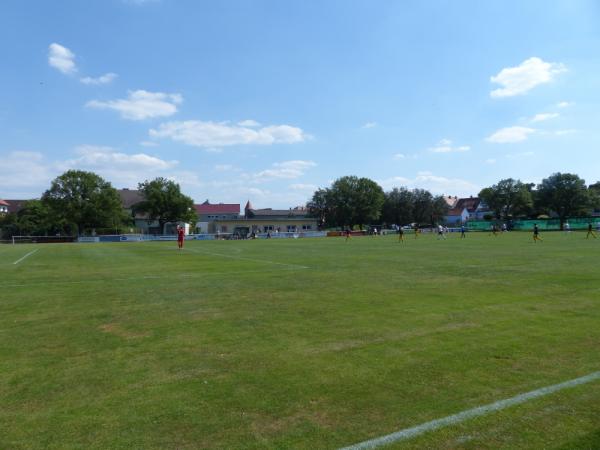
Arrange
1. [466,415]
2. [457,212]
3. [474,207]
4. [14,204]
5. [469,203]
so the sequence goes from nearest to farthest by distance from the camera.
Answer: [466,415] < [14,204] < [457,212] < [474,207] < [469,203]

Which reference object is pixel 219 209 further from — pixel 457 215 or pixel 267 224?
pixel 457 215

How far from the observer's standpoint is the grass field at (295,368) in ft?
11.7

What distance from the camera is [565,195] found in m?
99.2

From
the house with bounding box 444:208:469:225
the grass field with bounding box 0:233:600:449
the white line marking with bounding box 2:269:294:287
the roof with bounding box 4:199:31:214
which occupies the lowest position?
the white line marking with bounding box 2:269:294:287

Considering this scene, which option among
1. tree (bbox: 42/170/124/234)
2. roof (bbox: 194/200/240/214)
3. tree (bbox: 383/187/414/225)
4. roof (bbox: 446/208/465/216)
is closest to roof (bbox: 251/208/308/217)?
roof (bbox: 194/200/240/214)

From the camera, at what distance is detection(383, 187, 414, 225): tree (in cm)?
11438

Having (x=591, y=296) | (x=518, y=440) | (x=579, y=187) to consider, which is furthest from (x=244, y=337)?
(x=579, y=187)

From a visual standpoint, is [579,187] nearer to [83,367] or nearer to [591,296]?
[591,296]

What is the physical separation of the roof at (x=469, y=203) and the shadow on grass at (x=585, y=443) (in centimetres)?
16039

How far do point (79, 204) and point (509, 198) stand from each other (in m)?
99.8

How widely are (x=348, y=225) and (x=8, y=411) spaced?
104m

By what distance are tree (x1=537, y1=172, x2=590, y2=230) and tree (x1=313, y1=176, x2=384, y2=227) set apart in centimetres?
3948

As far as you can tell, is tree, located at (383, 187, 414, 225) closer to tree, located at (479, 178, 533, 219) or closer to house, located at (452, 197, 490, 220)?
tree, located at (479, 178, 533, 219)

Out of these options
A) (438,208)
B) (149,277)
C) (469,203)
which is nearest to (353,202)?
(438,208)
